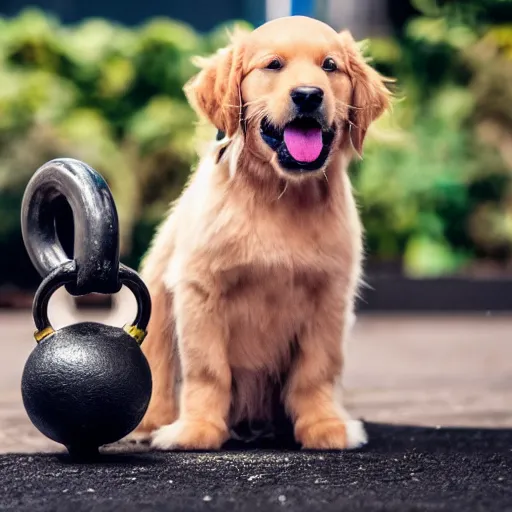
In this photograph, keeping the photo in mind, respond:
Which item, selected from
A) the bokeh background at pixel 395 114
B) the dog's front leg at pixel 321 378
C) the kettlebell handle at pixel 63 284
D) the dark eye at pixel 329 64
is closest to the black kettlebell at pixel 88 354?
the kettlebell handle at pixel 63 284

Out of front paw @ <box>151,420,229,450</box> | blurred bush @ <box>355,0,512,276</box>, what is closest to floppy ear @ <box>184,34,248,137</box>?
front paw @ <box>151,420,229,450</box>

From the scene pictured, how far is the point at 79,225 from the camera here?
247 centimetres

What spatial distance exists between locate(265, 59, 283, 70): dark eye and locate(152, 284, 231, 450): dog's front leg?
2.15 ft

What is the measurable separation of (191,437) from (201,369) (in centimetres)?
20

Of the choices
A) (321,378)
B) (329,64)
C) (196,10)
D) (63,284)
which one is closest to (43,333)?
(63,284)

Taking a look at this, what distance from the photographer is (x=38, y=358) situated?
2404 millimetres

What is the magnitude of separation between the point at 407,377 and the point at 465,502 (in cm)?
277

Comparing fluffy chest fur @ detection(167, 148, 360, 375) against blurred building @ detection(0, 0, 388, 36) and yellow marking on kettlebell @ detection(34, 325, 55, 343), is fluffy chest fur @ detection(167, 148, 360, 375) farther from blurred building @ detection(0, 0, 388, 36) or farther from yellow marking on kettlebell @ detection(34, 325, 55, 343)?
blurred building @ detection(0, 0, 388, 36)

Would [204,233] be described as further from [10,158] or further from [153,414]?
[10,158]

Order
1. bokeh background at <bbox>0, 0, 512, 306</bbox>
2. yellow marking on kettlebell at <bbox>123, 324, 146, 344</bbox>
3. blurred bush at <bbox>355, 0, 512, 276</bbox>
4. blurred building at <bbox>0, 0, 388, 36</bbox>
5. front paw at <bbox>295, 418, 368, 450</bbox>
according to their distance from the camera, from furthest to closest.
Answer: blurred building at <bbox>0, 0, 388, 36</bbox> → blurred bush at <bbox>355, 0, 512, 276</bbox> → bokeh background at <bbox>0, 0, 512, 306</bbox> → front paw at <bbox>295, 418, 368, 450</bbox> → yellow marking on kettlebell at <bbox>123, 324, 146, 344</bbox>

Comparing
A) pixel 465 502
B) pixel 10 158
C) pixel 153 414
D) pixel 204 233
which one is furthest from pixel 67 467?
pixel 10 158

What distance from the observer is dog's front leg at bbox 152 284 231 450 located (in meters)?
2.66

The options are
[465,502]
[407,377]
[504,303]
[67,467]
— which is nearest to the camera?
[465,502]

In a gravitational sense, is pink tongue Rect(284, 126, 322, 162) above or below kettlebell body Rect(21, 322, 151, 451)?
above
